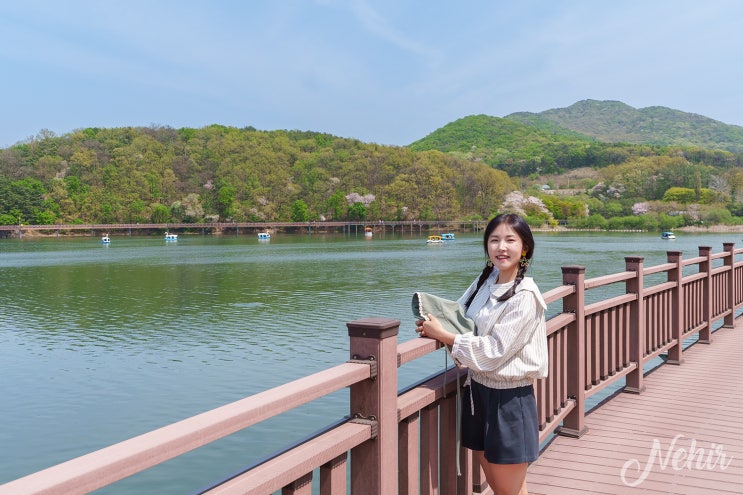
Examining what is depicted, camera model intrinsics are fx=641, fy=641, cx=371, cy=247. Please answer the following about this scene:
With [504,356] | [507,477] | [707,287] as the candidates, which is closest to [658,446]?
[507,477]

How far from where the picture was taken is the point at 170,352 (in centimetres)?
1431

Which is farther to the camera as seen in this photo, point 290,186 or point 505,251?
point 290,186

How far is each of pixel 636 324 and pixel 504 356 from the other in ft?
10.3

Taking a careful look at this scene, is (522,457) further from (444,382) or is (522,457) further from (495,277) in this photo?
(495,277)

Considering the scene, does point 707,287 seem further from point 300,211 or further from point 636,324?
point 300,211

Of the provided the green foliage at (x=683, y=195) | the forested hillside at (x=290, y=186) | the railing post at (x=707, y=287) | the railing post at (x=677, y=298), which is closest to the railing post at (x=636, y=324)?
the railing post at (x=677, y=298)

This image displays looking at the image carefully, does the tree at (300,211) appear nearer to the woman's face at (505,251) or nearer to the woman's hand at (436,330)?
the woman's face at (505,251)

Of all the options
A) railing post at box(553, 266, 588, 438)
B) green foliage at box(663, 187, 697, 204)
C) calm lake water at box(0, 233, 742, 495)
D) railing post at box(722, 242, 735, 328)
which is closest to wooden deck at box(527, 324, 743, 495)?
railing post at box(553, 266, 588, 438)

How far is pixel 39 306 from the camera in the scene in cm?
2202

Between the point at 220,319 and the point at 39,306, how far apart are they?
779 centimetres

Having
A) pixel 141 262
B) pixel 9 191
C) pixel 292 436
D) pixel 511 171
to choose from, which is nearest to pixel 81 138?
pixel 9 191

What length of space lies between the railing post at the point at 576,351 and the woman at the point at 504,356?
4.79ft

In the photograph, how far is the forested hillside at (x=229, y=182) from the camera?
10388cm

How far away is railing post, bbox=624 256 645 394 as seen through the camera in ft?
16.1
